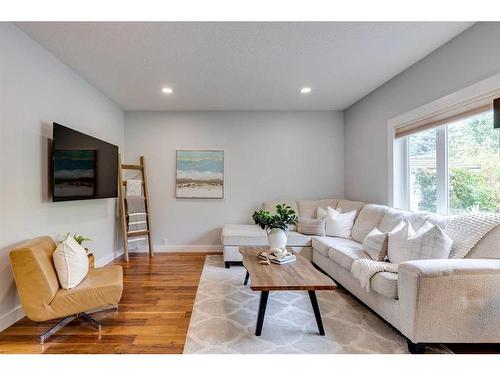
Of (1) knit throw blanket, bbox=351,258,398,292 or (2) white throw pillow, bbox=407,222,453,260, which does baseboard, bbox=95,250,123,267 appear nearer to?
(1) knit throw blanket, bbox=351,258,398,292

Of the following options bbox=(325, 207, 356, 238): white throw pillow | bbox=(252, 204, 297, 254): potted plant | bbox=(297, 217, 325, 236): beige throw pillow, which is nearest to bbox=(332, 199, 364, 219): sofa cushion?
bbox=(325, 207, 356, 238): white throw pillow

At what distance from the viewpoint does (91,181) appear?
3379 mm

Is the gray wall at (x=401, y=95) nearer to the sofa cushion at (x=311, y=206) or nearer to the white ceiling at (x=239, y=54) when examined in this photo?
the white ceiling at (x=239, y=54)

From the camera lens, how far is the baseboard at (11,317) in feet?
7.24

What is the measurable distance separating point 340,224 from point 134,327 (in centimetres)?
287

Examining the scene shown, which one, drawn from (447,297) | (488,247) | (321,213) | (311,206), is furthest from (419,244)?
(311,206)

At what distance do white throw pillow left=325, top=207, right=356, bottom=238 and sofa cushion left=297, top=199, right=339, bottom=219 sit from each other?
18.6 inches

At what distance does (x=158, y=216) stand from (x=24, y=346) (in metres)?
2.95

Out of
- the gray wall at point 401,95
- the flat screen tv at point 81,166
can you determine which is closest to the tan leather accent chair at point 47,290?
the flat screen tv at point 81,166

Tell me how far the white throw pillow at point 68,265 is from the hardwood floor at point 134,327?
38 centimetres

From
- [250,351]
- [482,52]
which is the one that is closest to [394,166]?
[482,52]

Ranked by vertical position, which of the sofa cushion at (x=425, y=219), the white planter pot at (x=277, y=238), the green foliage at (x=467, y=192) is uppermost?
the green foliage at (x=467, y=192)

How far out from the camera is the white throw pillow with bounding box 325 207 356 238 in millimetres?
3884

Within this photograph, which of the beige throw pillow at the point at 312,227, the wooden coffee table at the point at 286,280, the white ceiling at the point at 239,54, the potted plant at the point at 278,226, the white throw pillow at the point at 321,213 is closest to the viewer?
the wooden coffee table at the point at 286,280
